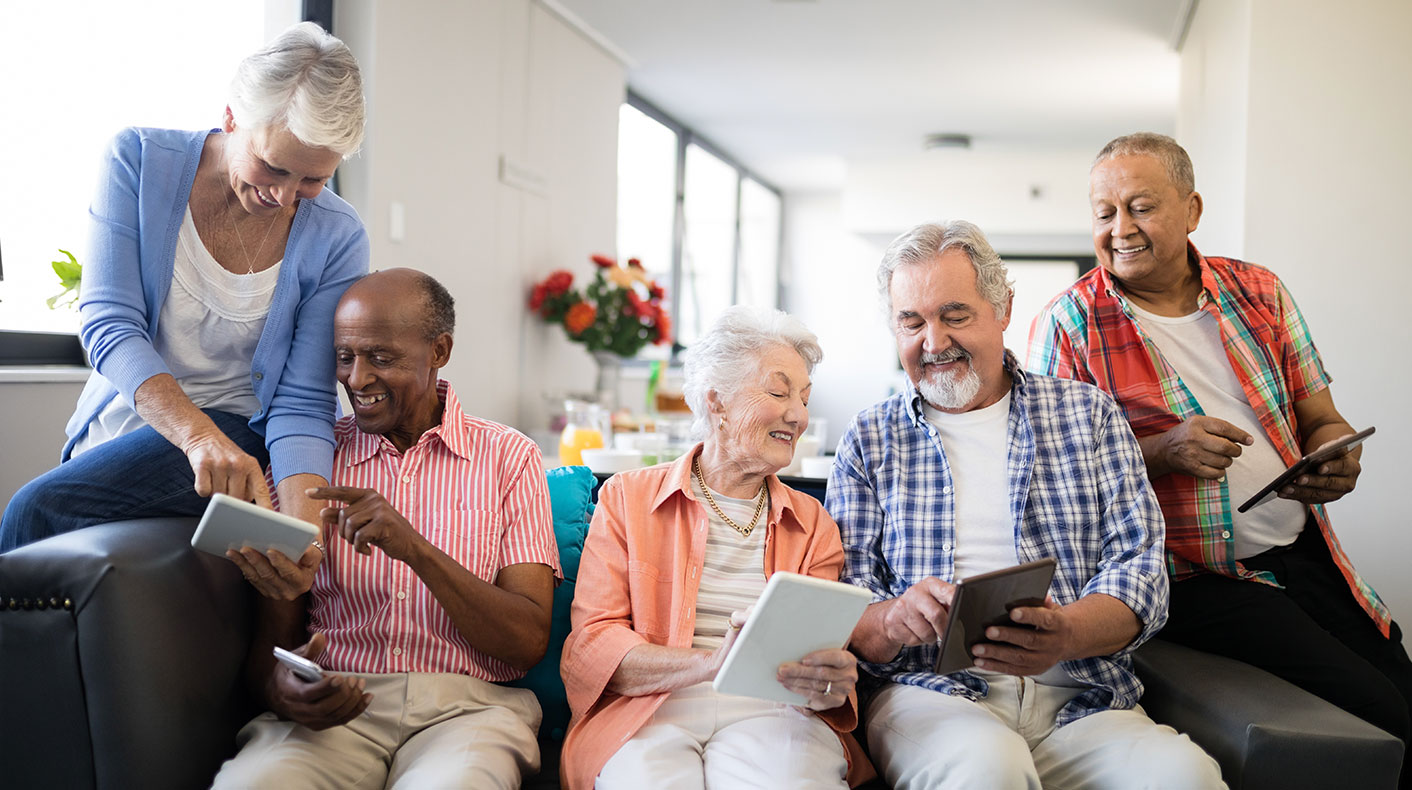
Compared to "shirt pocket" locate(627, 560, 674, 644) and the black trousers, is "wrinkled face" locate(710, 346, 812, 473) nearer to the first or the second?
"shirt pocket" locate(627, 560, 674, 644)

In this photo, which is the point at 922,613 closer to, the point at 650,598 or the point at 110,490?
the point at 650,598

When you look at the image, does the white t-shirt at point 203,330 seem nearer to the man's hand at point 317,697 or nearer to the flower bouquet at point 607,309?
the man's hand at point 317,697

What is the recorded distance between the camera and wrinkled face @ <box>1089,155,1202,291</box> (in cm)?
210

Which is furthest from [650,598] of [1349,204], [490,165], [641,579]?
[490,165]

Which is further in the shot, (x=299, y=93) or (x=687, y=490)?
(x=687, y=490)

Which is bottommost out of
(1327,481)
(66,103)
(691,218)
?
(1327,481)

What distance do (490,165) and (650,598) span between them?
10.4 feet

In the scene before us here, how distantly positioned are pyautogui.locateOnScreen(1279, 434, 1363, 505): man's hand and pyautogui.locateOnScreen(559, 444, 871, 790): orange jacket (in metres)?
0.87

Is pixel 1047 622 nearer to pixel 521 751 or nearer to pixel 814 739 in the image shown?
pixel 814 739

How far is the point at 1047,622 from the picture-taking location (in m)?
1.50

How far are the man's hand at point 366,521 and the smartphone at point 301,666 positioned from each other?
6.4 inches

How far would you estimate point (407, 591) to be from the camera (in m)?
1.63

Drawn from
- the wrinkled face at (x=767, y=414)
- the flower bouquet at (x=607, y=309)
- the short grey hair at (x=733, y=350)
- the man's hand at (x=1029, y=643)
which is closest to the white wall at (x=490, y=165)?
the flower bouquet at (x=607, y=309)

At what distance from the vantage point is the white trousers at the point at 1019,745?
57.0 inches
